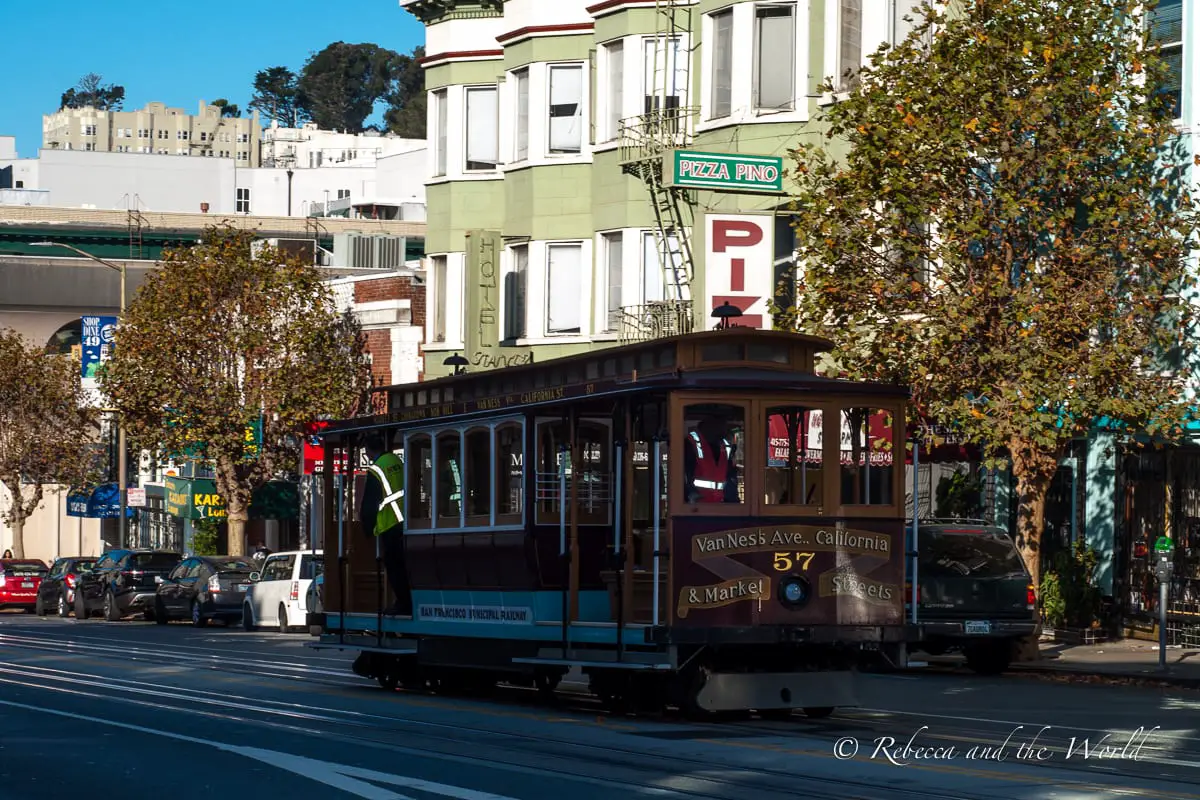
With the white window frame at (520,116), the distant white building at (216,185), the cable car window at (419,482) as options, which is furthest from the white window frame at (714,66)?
the distant white building at (216,185)

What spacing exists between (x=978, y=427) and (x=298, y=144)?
135931mm

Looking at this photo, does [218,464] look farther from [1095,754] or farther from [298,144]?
[298,144]

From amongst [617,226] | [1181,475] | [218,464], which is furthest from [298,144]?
[1181,475]

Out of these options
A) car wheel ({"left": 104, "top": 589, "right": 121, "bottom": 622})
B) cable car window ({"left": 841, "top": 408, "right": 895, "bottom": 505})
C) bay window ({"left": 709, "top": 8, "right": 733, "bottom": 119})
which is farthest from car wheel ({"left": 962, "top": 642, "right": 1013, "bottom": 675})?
car wheel ({"left": 104, "top": 589, "right": 121, "bottom": 622})

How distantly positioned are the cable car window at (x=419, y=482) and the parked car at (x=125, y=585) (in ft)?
78.3

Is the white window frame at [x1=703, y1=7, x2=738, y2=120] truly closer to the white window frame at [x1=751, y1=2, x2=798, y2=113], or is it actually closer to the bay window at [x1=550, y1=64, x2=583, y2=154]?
the white window frame at [x1=751, y1=2, x2=798, y2=113]

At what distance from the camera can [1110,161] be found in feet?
84.1

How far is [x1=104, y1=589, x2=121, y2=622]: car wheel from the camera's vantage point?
146 ft

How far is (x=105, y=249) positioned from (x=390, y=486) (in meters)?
69.0

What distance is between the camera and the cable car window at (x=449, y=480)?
19.6 m

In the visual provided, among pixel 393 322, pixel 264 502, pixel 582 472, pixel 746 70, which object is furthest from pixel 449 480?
pixel 264 502

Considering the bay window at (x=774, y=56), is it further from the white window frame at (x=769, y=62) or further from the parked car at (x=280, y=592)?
the parked car at (x=280, y=592)

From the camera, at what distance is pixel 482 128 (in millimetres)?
41156

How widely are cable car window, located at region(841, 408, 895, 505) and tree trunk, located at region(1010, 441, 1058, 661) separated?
8554 mm
